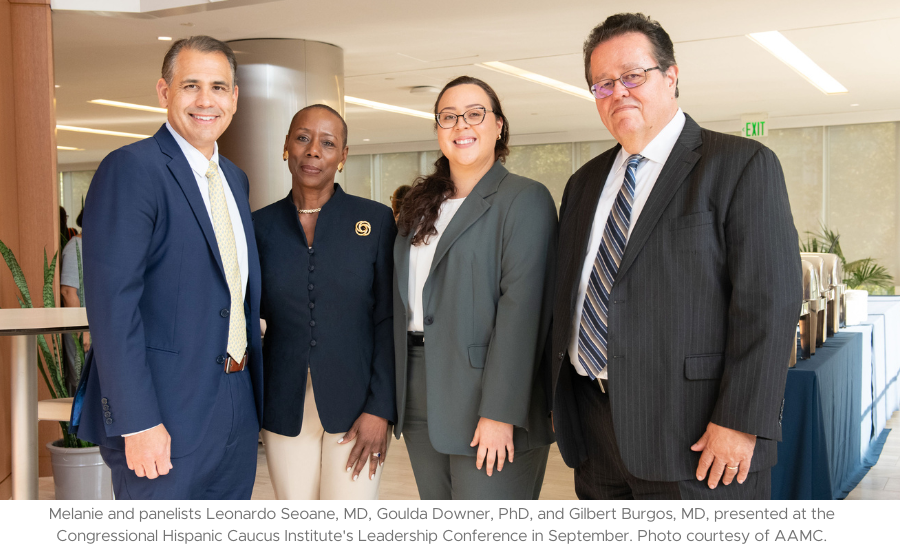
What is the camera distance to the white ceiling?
6246 millimetres

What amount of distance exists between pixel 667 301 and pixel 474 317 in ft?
1.71

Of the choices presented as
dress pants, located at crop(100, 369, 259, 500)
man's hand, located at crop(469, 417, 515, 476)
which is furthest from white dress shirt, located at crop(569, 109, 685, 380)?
dress pants, located at crop(100, 369, 259, 500)

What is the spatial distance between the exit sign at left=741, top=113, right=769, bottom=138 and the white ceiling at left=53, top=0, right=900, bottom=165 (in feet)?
0.91

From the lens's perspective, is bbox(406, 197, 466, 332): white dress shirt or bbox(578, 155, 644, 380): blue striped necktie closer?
bbox(578, 155, 644, 380): blue striped necktie

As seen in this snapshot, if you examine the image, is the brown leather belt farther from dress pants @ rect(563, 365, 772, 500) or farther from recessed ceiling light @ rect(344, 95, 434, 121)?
recessed ceiling light @ rect(344, 95, 434, 121)

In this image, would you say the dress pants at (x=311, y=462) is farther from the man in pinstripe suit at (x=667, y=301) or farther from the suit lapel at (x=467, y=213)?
the man in pinstripe suit at (x=667, y=301)

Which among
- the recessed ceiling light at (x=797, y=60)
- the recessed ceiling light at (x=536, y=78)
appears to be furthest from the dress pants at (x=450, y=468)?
the recessed ceiling light at (x=536, y=78)

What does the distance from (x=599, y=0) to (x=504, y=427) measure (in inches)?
196

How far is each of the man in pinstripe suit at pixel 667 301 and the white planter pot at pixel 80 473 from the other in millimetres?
2978

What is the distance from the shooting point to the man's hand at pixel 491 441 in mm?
1922

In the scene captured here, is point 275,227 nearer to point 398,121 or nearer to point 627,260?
point 627,260

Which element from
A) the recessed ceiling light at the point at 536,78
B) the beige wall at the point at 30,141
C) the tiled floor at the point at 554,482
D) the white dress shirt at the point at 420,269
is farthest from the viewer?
the recessed ceiling light at the point at 536,78

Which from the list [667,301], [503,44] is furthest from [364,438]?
[503,44]
